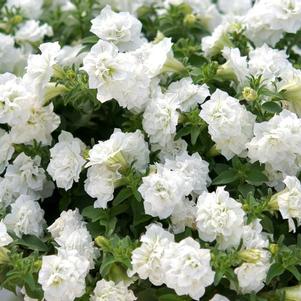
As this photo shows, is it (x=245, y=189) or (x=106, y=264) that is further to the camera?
(x=245, y=189)

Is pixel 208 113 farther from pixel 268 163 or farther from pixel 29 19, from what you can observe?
pixel 29 19

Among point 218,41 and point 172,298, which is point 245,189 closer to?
point 172,298

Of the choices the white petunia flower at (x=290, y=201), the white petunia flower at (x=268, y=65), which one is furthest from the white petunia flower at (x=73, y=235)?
the white petunia flower at (x=268, y=65)

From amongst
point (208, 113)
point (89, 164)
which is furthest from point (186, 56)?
point (89, 164)

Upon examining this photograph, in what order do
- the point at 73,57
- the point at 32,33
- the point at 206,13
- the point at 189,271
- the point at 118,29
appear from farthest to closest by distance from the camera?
1. the point at 206,13
2. the point at 32,33
3. the point at 73,57
4. the point at 118,29
5. the point at 189,271

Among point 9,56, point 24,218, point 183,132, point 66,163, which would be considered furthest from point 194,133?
point 9,56

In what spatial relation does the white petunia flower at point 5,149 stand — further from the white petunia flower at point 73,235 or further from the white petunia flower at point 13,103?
the white petunia flower at point 73,235
